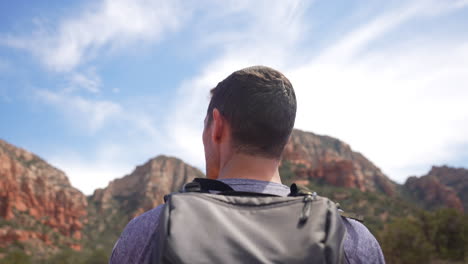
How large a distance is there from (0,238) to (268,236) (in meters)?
57.1

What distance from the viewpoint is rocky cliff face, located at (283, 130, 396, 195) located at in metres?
72.4

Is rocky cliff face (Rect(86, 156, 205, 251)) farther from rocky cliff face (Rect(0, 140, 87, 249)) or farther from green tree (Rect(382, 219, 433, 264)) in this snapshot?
green tree (Rect(382, 219, 433, 264))

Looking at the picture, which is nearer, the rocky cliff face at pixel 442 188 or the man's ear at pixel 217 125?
the man's ear at pixel 217 125

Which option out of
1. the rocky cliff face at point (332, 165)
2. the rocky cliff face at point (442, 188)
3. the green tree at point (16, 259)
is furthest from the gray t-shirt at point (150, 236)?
the rocky cliff face at point (442, 188)

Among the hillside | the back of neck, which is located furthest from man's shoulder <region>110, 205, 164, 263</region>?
the hillside

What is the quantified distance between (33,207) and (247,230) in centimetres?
6916

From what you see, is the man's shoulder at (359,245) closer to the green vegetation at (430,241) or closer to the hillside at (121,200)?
the green vegetation at (430,241)

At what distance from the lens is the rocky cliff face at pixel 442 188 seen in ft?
248

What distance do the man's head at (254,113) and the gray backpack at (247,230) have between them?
322 millimetres

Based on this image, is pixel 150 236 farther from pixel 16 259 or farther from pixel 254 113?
pixel 16 259

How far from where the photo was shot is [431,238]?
29.0m

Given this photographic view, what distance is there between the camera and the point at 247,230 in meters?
1.34

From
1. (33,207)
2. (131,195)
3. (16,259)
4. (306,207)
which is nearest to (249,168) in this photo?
(306,207)

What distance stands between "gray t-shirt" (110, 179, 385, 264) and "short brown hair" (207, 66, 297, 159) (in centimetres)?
21
